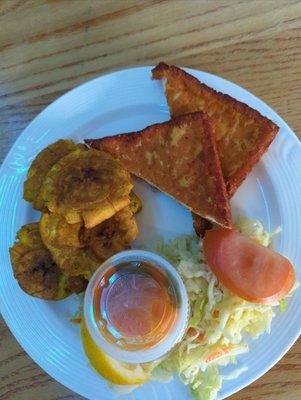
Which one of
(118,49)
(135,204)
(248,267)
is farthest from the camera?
(118,49)

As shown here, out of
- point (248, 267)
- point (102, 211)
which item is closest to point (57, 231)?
point (102, 211)

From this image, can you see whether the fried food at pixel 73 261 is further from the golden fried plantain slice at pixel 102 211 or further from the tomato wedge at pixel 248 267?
the tomato wedge at pixel 248 267

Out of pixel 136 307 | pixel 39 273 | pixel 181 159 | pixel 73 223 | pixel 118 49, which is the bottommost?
pixel 136 307

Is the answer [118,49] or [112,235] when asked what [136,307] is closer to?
[112,235]

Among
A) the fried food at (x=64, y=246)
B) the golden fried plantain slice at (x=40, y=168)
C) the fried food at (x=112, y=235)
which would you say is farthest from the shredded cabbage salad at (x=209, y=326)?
the golden fried plantain slice at (x=40, y=168)

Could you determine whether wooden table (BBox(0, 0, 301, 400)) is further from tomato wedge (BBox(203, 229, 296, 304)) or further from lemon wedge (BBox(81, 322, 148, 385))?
tomato wedge (BBox(203, 229, 296, 304))

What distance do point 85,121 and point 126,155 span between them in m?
0.17

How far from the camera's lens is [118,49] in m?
1.91

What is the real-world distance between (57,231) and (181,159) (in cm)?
42

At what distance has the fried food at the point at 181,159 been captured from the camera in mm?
1692

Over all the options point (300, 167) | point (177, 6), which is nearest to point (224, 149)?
point (300, 167)

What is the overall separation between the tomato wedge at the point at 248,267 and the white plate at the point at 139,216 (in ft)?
0.34

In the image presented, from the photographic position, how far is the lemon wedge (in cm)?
162

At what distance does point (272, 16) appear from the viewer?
1867 mm
